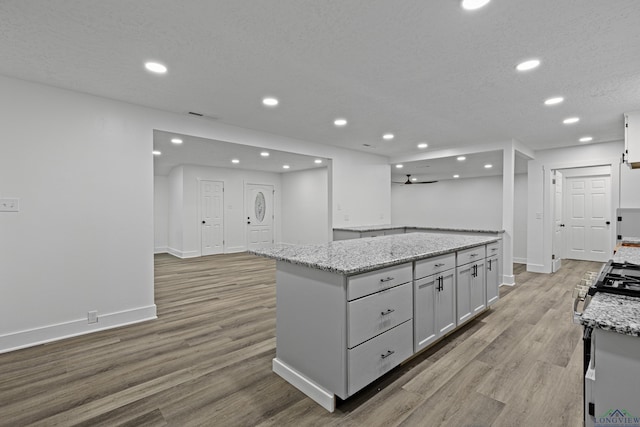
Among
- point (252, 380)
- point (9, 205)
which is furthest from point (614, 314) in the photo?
point (9, 205)

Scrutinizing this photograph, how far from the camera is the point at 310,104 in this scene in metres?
3.43

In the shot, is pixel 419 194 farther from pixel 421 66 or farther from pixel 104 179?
pixel 104 179

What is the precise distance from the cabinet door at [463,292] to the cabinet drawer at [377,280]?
89 cm

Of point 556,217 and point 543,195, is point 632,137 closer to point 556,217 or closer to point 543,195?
point 543,195

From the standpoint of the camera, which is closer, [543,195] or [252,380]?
[252,380]

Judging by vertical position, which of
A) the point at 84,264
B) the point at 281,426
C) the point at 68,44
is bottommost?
the point at 281,426

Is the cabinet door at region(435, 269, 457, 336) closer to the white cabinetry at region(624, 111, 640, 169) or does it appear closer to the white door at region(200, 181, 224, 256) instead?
the white cabinetry at region(624, 111, 640, 169)

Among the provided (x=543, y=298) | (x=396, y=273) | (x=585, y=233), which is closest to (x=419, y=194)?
(x=585, y=233)

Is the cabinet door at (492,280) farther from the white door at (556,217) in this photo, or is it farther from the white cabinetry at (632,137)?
the white door at (556,217)

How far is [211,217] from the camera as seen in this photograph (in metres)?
8.17

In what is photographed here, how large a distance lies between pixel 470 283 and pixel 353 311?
1.82 meters

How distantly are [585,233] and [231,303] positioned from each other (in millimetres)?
8040

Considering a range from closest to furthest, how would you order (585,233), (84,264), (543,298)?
(84,264), (543,298), (585,233)

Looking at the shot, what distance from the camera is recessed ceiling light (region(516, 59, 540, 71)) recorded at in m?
2.40
